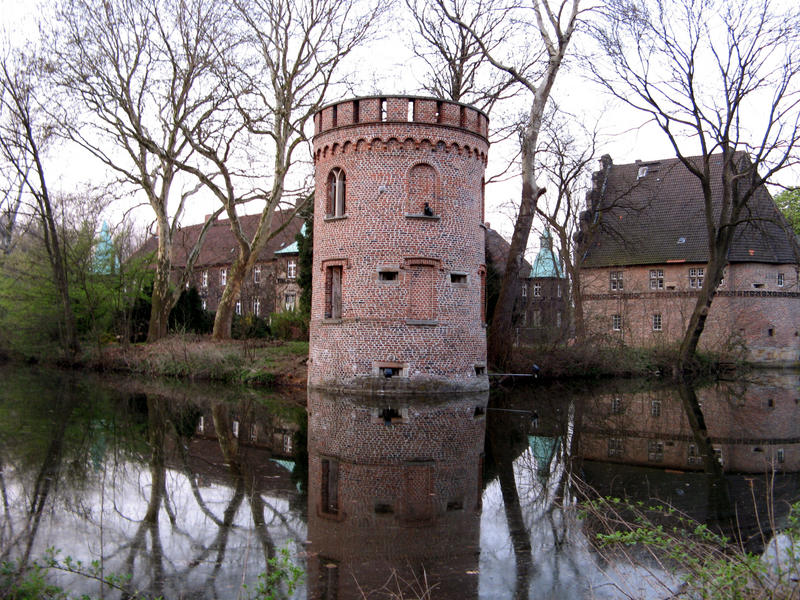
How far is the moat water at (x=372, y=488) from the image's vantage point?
5277 mm

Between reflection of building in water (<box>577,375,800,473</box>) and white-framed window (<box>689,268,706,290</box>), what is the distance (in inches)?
764

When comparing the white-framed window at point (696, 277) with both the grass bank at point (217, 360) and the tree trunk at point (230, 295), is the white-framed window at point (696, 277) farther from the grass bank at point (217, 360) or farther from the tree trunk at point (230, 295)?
the tree trunk at point (230, 295)

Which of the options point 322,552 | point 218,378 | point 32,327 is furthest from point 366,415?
point 32,327

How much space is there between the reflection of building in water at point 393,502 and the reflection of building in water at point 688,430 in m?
2.23

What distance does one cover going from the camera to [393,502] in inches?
290

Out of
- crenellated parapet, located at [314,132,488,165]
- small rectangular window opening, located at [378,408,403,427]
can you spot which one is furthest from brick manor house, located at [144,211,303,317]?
small rectangular window opening, located at [378,408,403,427]

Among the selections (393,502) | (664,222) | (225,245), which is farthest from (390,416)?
(225,245)

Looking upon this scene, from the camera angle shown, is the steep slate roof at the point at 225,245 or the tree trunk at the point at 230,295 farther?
the steep slate roof at the point at 225,245

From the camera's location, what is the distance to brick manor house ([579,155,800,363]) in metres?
37.7

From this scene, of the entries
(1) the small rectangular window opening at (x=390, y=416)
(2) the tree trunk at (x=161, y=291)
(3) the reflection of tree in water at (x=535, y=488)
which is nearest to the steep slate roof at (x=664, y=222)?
(2) the tree trunk at (x=161, y=291)

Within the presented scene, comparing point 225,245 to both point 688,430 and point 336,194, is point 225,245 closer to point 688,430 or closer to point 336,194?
point 336,194

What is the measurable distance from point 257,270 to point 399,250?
32.8m

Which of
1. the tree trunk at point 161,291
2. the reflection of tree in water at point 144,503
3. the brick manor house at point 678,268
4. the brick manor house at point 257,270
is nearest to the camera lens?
the reflection of tree in water at point 144,503

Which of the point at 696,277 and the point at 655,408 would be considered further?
the point at 696,277
